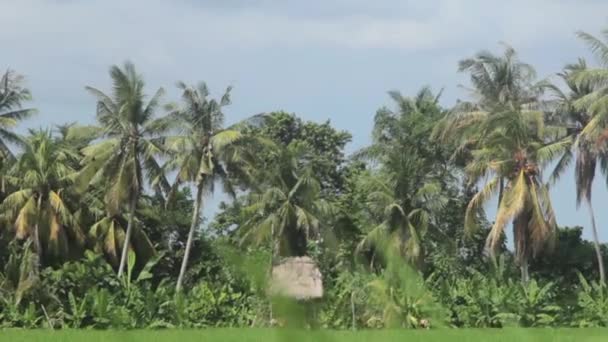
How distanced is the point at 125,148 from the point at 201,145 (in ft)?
6.70

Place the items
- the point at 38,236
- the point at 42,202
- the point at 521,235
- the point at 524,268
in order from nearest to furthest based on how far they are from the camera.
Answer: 1. the point at 521,235
2. the point at 524,268
3. the point at 38,236
4. the point at 42,202

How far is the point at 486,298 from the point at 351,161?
35.2 ft

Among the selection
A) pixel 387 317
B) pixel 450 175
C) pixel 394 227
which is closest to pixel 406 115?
pixel 450 175

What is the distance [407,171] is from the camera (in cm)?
3145

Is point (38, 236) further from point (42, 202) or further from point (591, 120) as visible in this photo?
point (591, 120)

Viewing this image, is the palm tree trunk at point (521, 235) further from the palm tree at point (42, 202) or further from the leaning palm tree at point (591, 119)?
the palm tree at point (42, 202)

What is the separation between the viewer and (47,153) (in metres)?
28.6

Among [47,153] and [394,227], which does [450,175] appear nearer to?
[394,227]

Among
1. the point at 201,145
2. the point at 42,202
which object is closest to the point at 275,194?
the point at 201,145

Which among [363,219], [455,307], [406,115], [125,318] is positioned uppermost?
[406,115]

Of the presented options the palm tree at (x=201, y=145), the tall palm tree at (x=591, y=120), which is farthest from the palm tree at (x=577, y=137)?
the palm tree at (x=201, y=145)

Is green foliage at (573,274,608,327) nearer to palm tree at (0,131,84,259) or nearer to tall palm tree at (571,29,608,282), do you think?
tall palm tree at (571,29,608,282)

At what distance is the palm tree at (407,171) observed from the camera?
101ft

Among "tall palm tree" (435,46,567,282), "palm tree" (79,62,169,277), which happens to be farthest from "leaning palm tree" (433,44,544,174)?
"palm tree" (79,62,169,277)
